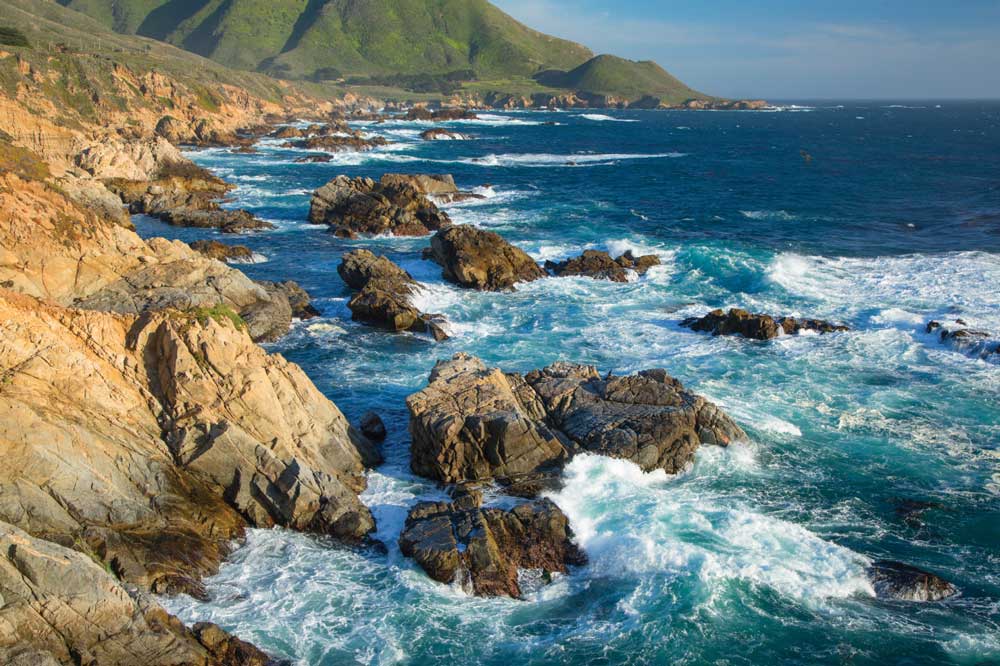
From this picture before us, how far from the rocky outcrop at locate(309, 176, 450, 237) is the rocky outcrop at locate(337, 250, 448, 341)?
1300 centimetres

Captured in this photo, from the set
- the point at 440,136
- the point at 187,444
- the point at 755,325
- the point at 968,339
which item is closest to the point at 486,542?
the point at 187,444

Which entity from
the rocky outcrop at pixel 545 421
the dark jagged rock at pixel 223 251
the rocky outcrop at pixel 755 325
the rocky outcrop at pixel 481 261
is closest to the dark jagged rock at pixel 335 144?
the dark jagged rock at pixel 223 251

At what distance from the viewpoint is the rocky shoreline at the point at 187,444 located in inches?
540

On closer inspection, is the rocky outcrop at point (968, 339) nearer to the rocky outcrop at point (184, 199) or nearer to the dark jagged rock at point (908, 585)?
the dark jagged rock at point (908, 585)

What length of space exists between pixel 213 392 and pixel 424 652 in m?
8.91

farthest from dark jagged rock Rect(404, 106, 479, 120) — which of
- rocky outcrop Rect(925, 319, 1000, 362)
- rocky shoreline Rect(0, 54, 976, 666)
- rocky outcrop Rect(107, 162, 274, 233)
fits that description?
rocky outcrop Rect(925, 319, 1000, 362)

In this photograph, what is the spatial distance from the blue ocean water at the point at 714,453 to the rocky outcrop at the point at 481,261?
1331 mm

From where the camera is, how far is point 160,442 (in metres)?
18.5

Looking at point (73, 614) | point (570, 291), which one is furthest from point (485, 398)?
point (570, 291)

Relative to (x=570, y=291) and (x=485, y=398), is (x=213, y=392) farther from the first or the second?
(x=570, y=291)

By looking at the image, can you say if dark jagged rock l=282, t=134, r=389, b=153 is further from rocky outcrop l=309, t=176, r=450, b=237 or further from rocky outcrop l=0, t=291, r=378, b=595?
rocky outcrop l=0, t=291, r=378, b=595

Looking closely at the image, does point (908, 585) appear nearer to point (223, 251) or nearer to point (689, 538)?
point (689, 538)

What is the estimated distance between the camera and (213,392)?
63.9 ft

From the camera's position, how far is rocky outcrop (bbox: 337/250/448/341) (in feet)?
111
